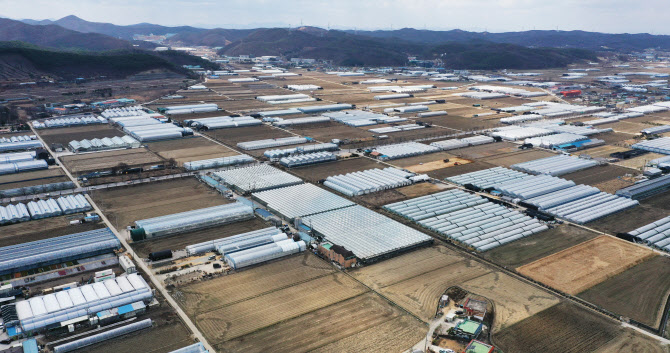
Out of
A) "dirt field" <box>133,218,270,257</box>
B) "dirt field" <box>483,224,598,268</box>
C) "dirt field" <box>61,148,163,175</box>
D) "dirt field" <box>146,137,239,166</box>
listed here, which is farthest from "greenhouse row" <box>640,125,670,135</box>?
"dirt field" <box>61,148,163,175</box>

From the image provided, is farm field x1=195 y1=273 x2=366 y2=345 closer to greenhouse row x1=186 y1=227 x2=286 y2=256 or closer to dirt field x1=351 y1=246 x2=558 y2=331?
dirt field x1=351 y1=246 x2=558 y2=331

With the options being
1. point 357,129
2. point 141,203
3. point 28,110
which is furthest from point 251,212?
point 28,110

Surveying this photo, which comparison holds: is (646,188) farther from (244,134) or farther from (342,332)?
(244,134)

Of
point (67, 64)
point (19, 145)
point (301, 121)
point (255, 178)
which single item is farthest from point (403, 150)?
point (67, 64)

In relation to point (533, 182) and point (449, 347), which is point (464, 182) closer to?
point (533, 182)

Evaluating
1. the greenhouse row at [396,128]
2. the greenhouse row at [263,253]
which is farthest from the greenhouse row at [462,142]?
the greenhouse row at [263,253]
